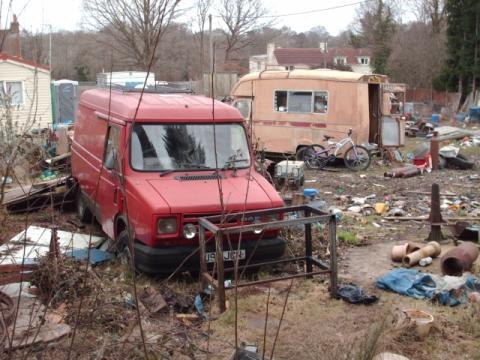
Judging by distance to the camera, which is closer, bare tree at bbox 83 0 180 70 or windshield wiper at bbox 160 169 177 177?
bare tree at bbox 83 0 180 70

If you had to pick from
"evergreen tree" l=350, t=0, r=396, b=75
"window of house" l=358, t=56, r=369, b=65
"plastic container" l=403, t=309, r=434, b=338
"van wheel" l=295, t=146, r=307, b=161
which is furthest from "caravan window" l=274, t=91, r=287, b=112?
"window of house" l=358, t=56, r=369, b=65

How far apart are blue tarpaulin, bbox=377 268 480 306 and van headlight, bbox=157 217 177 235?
247 centimetres

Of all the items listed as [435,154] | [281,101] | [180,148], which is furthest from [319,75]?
[180,148]

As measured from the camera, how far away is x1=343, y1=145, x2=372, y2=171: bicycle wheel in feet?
53.2

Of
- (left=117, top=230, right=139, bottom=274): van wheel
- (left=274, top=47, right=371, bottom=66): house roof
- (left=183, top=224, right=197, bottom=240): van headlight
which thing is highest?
(left=274, top=47, right=371, bottom=66): house roof

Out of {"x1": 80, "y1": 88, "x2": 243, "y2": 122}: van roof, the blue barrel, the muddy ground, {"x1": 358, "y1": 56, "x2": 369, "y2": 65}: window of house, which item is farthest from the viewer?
{"x1": 358, "y1": 56, "x2": 369, "y2": 65}: window of house

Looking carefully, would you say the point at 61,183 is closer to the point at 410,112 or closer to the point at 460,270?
the point at 460,270

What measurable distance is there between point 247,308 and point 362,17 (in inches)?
2069

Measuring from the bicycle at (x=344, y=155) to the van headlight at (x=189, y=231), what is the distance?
34.6ft

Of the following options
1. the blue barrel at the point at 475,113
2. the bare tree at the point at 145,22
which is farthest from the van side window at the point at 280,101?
the blue barrel at the point at 475,113

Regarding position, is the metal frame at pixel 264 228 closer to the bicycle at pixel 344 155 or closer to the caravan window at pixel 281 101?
the bicycle at pixel 344 155

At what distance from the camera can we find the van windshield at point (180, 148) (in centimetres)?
710

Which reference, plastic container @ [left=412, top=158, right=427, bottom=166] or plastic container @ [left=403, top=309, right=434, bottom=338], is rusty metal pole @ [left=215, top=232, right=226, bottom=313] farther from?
plastic container @ [left=412, top=158, right=427, bottom=166]

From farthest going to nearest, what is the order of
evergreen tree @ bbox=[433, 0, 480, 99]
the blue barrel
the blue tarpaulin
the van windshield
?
evergreen tree @ bbox=[433, 0, 480, 99], the blue barrel, the van windshield, the blue tarpaulin
